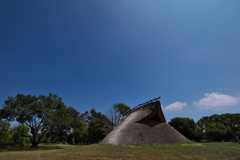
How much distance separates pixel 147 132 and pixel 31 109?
23628 millimetres

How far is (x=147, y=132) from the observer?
1897 centimetres

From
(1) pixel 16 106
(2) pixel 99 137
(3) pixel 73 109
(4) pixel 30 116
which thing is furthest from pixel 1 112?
(2) pixel 99 137

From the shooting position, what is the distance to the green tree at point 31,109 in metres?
25.2

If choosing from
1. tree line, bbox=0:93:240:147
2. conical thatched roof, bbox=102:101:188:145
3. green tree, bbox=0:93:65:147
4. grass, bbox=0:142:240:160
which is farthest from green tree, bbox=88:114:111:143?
grass, bbox=0:142:240:160

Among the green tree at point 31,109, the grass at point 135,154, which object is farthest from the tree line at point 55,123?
the grass at point 135,154

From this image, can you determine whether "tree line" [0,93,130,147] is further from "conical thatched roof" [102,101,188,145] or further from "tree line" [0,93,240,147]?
"conical thatched roof" [102,101,188,145]

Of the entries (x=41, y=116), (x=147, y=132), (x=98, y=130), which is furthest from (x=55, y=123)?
(x=147, y=132)

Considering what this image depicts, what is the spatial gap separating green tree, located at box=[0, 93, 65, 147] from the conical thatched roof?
1589 cm

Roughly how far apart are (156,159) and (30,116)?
88.9 feet

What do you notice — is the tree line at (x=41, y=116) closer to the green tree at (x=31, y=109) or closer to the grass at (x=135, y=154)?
the green tree at (x=31, y=109)

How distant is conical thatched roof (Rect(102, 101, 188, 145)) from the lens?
17.8 meters

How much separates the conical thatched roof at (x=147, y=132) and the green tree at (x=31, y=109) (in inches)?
626

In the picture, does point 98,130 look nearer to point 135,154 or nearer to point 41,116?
point 41,116

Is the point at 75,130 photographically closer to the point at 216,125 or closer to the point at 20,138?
the point at 20,138
